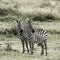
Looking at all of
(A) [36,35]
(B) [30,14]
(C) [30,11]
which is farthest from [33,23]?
(A) [36,35]

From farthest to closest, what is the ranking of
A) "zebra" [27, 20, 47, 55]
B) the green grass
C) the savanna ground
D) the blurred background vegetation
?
the green grass → the blurred background vegetation → "zebra" [27, 20, 47, 55] → the savanna ground

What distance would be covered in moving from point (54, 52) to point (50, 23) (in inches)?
390

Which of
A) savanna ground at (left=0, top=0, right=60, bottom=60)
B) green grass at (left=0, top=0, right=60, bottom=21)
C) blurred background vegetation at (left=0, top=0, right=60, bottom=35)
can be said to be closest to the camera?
savanna ground at (left=0, top=0, right=60, bottom=60)

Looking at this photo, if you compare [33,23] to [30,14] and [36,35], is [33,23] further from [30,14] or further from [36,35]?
[36,35]

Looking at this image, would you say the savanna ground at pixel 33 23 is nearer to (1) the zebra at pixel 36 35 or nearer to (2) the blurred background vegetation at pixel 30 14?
(2) the blurred background vegetation at pixel 30 14

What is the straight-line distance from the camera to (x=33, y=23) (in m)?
25.9

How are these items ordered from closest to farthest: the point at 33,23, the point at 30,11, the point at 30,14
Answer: the point at 33,23 → the point at 30,14 → the point at 30,11

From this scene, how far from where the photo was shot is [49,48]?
18.9 meters

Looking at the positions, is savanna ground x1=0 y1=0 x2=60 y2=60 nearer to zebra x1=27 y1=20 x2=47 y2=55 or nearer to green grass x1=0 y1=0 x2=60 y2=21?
green grass x1=0 y1=0 x2=60 y2=21

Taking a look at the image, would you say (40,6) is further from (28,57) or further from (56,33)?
(28,57)

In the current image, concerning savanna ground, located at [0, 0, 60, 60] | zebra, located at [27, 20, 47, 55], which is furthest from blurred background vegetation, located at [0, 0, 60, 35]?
zebra, located at [27, 20, 47, 55]

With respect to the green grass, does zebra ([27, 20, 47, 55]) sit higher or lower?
lower

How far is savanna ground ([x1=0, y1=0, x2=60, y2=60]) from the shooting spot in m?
16.3

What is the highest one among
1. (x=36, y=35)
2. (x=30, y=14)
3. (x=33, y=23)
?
(x=30, y=14)
